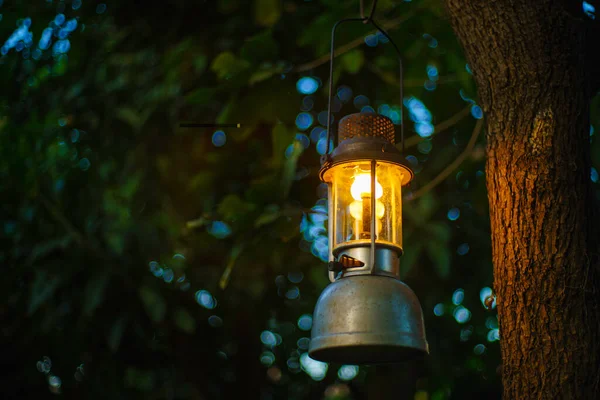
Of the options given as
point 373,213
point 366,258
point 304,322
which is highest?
point 304,322

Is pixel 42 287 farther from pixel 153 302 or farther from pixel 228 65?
pixel 228 65

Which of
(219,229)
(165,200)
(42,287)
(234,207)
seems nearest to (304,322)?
(219,229)

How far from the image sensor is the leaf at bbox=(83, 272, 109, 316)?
15.8 ft

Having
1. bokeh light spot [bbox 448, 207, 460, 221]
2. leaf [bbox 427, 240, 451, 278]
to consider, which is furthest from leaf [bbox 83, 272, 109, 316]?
bokeh light spot [bbox 448, 207, 460, 221]

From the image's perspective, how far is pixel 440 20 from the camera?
3902 mm

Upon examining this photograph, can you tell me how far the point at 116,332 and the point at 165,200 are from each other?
99 cm

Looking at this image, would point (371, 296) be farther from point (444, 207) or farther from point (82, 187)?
point (82, 187)

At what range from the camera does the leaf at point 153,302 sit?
4.98 m

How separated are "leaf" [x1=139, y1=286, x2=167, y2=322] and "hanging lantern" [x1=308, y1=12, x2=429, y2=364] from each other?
7.98 ft

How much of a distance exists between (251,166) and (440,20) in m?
1.97

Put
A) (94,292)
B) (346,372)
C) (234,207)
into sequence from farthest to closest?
(346,372) → (94,292) → (234,207)

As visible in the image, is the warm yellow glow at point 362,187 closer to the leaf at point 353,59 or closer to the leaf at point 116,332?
the leaf at point 353,59

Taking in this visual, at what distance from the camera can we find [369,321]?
237cm

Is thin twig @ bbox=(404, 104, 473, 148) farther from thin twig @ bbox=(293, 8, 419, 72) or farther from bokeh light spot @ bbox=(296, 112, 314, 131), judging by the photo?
bokeh light spot @ bbox=(296, 112, 314, 131)
